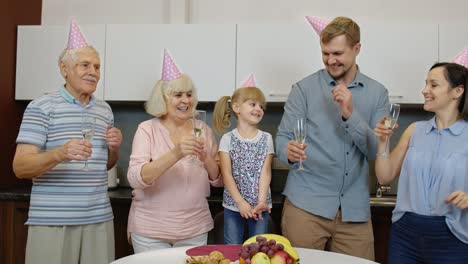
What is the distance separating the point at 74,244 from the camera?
2.01m

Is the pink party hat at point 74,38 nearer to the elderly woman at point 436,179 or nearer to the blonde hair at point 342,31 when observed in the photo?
the blonde hair at point 342,31

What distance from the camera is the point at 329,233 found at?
2.11 meters

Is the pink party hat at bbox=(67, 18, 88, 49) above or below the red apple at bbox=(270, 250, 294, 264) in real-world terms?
above

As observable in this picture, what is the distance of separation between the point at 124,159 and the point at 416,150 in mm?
2132

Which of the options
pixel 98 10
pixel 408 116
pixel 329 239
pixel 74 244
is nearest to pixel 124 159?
pixel 98 10

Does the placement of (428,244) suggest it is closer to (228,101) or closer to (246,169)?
(246,169)

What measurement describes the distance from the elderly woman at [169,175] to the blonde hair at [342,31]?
63 centimetres

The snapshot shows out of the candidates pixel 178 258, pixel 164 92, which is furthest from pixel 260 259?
pixel 164 92

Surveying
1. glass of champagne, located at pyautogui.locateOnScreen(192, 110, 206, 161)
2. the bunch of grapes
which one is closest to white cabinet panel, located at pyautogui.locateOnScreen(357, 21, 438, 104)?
glass of champagne, located at pyautogui.locateOnScreen(192, 110, 206, 161)

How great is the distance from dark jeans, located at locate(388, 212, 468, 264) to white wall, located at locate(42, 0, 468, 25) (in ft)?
5.84

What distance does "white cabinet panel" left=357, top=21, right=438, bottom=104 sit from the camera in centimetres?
A: 286

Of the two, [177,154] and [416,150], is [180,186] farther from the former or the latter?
[416,150]

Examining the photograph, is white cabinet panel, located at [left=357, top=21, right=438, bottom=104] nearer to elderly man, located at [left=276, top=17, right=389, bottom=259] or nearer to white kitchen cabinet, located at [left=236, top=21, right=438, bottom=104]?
white kitchen cabinet, located at [left=236, top=21, right=438, bottom=104]

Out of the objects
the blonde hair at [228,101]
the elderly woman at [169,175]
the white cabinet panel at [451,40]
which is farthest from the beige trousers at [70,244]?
the white cabinet panel at [451,40]
